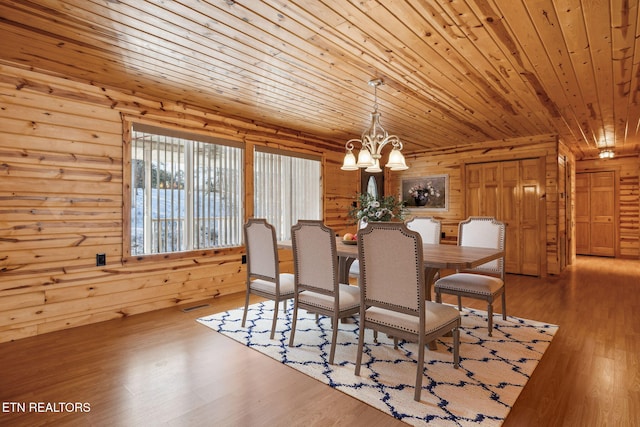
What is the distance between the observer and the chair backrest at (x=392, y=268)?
2.06 m

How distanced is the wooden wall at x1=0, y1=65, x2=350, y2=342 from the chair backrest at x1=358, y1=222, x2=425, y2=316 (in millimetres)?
2702

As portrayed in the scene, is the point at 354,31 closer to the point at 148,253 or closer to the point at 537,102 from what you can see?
the point at 537,102

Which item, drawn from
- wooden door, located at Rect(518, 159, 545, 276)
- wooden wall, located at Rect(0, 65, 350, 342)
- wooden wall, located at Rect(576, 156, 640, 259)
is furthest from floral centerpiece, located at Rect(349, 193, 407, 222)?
wooden wall, located at Rect(576, 156, 640, 259)

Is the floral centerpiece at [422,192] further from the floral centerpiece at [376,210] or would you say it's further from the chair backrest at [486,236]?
the floral centerpiece at [376,210]

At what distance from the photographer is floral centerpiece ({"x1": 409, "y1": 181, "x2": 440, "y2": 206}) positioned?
23.2ft

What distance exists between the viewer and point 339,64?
2.97 m

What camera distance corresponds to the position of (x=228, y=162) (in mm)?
4645

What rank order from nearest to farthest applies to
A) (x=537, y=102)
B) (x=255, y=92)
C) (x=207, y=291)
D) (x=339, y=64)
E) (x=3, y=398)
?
(x=3, y=398), (x=339, y=64), (x=255, y=92), (x=537, y=102), (x=207, y=291)

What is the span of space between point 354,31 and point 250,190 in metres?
2.89

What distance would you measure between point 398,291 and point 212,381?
4.50 feet

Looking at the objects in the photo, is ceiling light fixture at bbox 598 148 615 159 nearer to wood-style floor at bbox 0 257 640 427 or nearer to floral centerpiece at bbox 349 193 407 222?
wood-style floor at bbox 0 257 640 427

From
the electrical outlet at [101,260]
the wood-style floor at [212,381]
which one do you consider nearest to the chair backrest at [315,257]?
the wood-style floor at [212,381]

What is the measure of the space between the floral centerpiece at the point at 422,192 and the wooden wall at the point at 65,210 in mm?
5027

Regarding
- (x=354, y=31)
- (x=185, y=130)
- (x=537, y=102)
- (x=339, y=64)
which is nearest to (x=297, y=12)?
(x=354, y=31)
